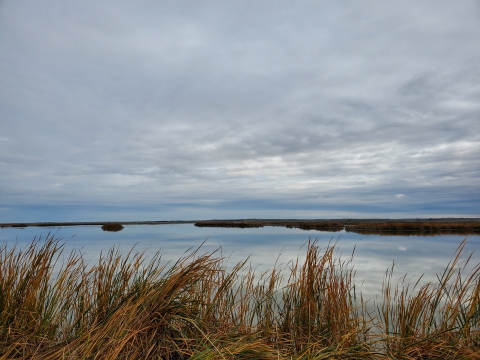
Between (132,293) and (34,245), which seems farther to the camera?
(34,245)

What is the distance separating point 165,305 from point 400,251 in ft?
63.7

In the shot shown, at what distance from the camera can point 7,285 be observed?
165 inches

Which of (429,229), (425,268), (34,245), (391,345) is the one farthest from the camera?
(429,229)

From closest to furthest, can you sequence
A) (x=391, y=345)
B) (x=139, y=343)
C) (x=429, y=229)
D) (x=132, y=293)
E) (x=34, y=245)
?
(x=139, y=343)
(x=132, y=293)
(x=391, y=345)
(x=34, y=245)
(x=429, y=229)

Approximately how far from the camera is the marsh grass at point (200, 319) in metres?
2.87

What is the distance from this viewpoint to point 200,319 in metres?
3.49

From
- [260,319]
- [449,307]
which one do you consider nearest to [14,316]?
[260,319]

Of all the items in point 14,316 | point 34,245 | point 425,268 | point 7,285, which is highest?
point 34,245

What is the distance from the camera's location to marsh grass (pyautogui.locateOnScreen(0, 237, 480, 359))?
2.87 metres

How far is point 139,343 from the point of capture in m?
2.86

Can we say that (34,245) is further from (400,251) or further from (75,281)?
(400,251)

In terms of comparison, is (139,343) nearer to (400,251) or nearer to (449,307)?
(449,307)

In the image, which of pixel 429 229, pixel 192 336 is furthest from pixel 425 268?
pixel 429 229

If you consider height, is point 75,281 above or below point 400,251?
above
